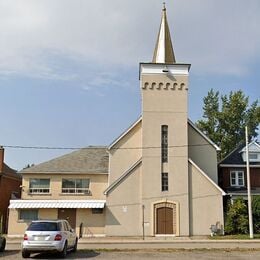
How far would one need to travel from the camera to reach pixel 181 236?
3600 centimetres

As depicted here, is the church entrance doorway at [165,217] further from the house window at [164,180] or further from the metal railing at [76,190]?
the metal railing at [76,190]

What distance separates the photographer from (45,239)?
1961 cm

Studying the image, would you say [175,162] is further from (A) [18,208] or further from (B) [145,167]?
(A) [18,208]

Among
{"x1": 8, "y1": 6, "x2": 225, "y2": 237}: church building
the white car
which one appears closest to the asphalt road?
the white car

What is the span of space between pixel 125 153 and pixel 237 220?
1170cm

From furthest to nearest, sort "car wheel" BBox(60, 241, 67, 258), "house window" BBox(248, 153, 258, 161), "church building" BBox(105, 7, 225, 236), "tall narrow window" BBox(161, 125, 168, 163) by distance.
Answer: "house window" BBox(248, 153, 258, 161)
"tall narrow window" BBox(161, 125, 168, 163)
"church building" BBox(105, 7, 225, 236)
"car wheel" BBox(60, 241, 67, 258)

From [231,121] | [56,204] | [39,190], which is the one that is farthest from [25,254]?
[231,121]

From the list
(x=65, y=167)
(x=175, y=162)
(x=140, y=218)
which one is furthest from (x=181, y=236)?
→ (x=65, y=167)

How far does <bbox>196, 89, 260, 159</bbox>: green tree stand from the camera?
62584mm

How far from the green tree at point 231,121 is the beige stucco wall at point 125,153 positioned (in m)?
25.0

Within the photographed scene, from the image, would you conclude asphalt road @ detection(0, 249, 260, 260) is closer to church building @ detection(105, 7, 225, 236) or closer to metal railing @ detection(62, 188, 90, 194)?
church building @ detection(105, 7, 225, 236)

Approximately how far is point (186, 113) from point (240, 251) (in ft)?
57.7

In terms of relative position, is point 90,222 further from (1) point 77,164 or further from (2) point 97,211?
(1) point 77,164

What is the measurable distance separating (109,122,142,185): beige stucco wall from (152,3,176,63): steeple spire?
6.52m
